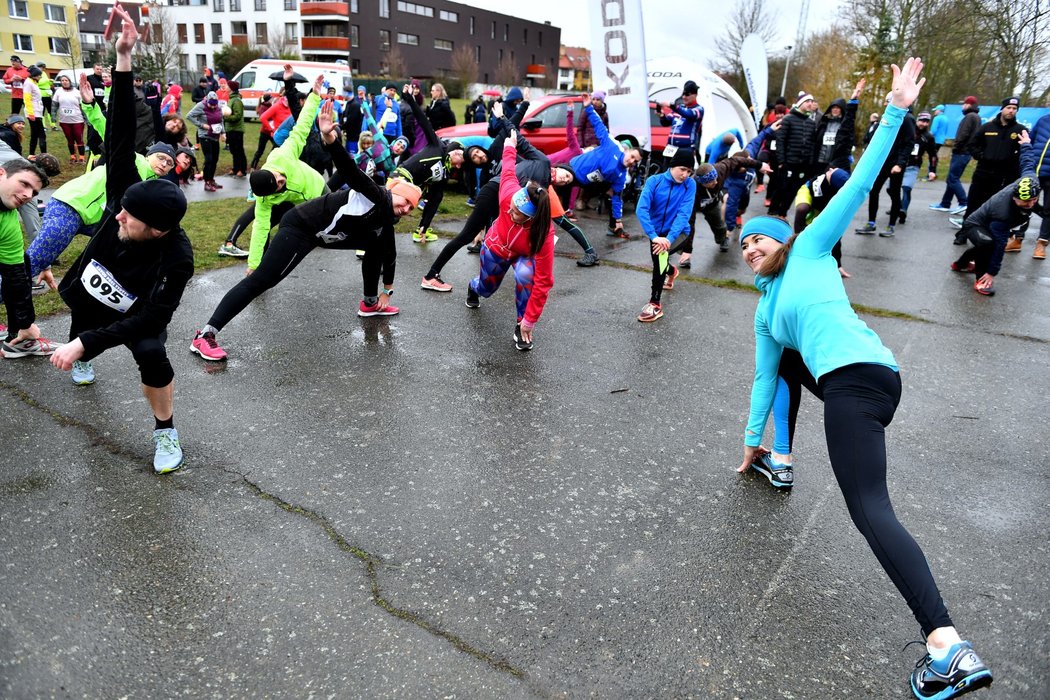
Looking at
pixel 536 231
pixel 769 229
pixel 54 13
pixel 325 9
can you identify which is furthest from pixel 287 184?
pixel 54 13

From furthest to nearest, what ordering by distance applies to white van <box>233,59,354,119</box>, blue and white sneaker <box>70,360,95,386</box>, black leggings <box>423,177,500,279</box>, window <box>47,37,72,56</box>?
window <box>47,37,72,56</box> → white van <box>233,59,354,119</box> → black leggings <box>423,177,500,279</box> → blue and white sneaker <box>70,360,95,386</box>

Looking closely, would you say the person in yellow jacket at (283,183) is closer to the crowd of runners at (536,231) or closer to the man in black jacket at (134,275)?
the crowd of runners at (536,231)

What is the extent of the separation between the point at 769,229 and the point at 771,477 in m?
1.46

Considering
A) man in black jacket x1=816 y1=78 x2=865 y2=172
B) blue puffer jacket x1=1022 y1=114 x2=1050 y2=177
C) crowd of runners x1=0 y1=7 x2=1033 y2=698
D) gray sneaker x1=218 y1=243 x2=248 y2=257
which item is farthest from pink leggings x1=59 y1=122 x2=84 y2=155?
blue puffer jacket x1=1022 y1=114 x2=1050 y2=177

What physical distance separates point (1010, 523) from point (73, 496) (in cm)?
485

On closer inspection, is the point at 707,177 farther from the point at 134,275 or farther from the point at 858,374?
the point at 134,275

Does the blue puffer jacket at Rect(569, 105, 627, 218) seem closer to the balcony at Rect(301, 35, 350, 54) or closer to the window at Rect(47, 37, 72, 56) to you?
the balcony at Rect(301, 35, 350, 54)

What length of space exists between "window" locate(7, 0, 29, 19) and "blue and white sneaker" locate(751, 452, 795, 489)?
2831 inches

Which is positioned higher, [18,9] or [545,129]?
[18,9]

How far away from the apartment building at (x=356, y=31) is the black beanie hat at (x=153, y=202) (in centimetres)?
6364

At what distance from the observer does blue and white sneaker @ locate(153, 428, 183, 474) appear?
3707 millimetres

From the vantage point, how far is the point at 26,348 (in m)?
5.07

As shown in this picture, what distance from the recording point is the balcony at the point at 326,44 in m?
60.9

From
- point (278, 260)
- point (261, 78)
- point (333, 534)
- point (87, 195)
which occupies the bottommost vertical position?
point (333, 534)
